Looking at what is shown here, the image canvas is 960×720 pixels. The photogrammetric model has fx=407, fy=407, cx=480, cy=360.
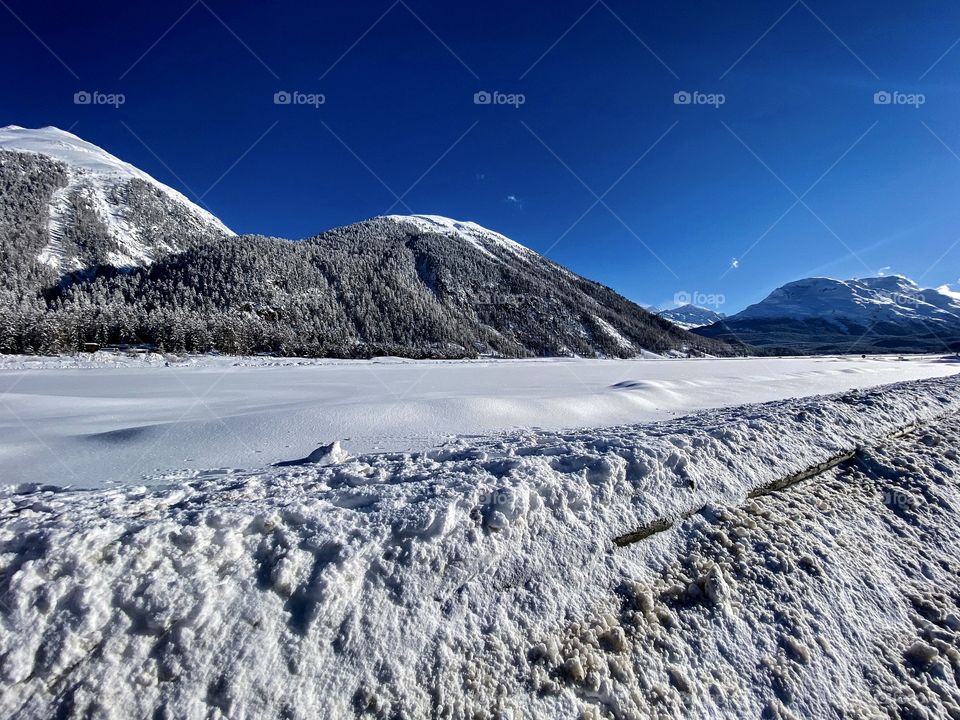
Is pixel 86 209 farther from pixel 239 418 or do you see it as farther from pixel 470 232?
pixel 239 418

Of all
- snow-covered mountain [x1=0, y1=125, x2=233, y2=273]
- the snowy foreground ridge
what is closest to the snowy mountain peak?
snow-covered mountain [x1=0, y1=125, x2=233, y2=273]

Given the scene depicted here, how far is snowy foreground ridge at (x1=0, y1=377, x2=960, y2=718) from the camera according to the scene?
196cm

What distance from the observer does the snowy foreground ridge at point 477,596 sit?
196 cm

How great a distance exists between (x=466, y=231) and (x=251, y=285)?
78.3m

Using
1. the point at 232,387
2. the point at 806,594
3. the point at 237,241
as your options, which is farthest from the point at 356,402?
the point at 237,241

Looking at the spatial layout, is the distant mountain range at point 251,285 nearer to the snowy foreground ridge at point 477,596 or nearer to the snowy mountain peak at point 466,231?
the snowy mountain peak at point 466,231

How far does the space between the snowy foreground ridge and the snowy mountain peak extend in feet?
376

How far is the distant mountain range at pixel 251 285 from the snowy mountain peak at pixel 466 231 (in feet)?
3.47

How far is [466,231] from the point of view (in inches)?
5000

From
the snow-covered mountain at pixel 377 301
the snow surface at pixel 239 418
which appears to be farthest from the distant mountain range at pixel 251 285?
the snow surface at pixel 239 418

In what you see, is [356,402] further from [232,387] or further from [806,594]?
[806,594]

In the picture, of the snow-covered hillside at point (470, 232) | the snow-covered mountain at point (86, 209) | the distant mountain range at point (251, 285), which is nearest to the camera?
the distant mountain range at point (251, 285)

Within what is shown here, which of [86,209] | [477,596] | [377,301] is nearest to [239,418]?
[477,596]

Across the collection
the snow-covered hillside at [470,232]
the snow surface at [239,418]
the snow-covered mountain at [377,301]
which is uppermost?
the snow-covered hillside at [470,232]
